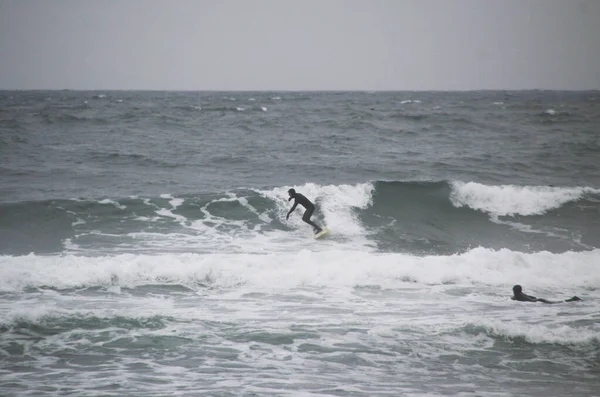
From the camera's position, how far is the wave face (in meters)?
14.6

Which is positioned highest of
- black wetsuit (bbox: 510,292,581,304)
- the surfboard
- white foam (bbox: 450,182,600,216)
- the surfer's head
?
white foam (bbox: 450,182,600,216)

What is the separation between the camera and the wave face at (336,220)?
14641mm

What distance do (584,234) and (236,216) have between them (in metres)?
9.97

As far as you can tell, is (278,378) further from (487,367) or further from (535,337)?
(535,337)

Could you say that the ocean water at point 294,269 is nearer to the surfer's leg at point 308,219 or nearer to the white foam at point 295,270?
the white foam at point 295,270

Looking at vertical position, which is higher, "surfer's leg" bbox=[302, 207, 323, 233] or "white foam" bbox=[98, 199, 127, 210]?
"white foam" bbox=[98, 199, 127, 210]

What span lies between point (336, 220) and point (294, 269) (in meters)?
5.24

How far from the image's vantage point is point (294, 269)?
11.9 metres

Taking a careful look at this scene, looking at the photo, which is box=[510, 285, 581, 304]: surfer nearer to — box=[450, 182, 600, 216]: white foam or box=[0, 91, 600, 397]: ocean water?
box=[0, 91, 600, 397]: ocean water

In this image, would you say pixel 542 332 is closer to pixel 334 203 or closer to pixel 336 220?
pixel 336 220

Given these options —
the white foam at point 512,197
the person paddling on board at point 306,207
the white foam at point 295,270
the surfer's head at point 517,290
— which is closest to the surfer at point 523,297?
the surfer's head at point 517,290

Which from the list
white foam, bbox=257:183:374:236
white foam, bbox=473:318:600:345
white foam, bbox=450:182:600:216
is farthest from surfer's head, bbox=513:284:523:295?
white foam, bbox=450:182:600:216

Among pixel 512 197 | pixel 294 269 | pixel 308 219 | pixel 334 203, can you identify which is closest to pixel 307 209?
pixel 308 219

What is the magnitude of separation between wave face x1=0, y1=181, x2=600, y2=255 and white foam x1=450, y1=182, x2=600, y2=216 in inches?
1.3
